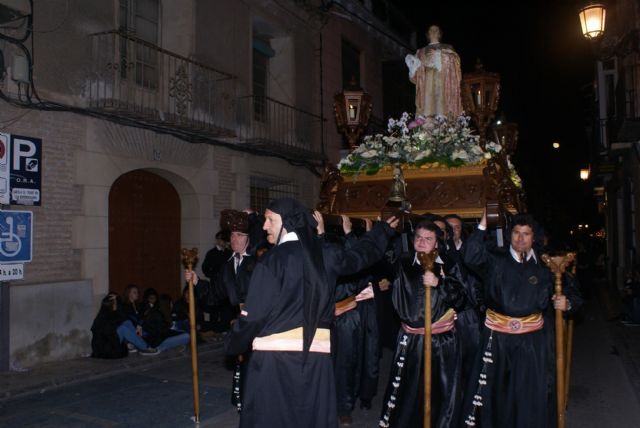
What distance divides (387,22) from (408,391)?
695 inches

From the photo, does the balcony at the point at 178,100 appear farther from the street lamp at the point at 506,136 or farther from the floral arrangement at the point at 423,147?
the street lamp at the point at 506,136

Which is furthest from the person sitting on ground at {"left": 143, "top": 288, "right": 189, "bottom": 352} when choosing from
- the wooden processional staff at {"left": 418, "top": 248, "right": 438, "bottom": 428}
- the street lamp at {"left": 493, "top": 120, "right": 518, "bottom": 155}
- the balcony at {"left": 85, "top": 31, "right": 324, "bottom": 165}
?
the wooden processional staff at {"left": 418, "top": 248, "right": 438, "bottom": 428}

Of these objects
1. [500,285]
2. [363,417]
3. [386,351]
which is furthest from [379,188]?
[386,351]

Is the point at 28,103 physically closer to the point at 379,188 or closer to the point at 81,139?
the point at 81,139

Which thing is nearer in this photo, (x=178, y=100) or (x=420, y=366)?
(x=420, y=366)

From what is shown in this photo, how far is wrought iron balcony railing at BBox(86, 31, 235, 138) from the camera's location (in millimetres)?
10211

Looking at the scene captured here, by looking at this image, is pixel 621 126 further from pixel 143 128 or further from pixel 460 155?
pixel 143 128

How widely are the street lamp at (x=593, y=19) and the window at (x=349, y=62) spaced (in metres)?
9.10

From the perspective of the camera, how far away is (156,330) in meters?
10.1

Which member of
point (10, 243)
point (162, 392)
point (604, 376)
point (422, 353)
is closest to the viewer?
point (422, 353)

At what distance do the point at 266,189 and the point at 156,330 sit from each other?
5874 millimetres

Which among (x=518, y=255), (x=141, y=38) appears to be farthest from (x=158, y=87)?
(x=518, y=255)

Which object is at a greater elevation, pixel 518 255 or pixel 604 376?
pixel 518 255

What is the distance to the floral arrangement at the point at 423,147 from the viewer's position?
610cm
